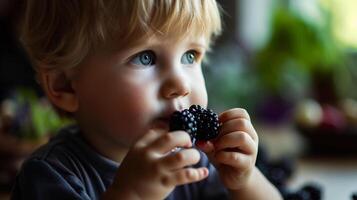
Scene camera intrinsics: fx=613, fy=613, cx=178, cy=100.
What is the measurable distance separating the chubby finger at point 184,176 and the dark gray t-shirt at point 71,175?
146 mm

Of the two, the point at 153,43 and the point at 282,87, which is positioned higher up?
the point at 153,43

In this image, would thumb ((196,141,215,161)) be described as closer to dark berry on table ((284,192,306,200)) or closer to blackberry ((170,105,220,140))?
blackberry ((170,105,220,140))

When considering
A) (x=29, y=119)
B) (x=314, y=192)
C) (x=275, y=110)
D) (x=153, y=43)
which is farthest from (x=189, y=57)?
(x=275, y=110)

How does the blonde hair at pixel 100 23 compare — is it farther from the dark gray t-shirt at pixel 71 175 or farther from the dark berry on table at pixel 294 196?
the dark berry on table at pixel 294 196

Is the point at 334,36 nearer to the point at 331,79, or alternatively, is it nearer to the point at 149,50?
the point at 331,79

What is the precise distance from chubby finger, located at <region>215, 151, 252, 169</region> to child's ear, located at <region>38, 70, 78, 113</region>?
217mm

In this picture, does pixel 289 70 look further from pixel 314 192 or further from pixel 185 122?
pixel 185 122

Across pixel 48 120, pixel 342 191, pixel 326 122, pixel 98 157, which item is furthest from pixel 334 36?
pixel 98 157

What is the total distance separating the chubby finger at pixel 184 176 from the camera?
612 mm

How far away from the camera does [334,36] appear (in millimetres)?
1605

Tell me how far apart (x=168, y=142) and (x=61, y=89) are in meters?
0.24

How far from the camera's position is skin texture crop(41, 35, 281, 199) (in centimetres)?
64

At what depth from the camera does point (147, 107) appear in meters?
0.72

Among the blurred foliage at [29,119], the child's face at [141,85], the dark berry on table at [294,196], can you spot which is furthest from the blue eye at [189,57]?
the blurred foliage at [29,119]
